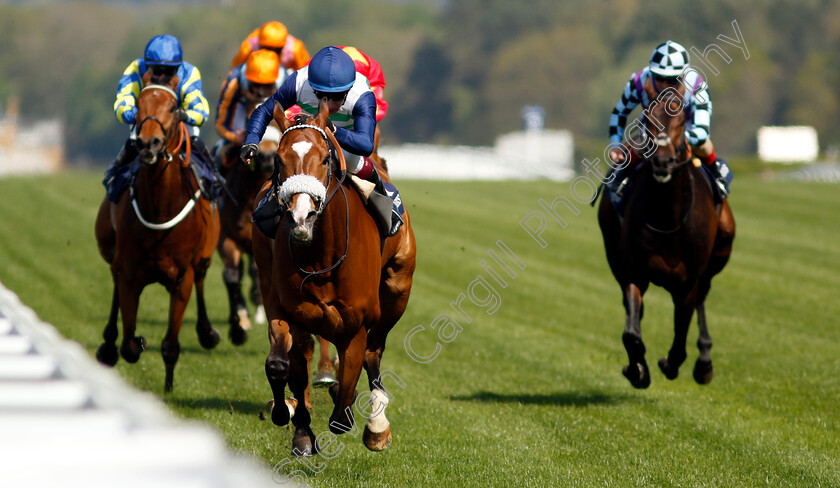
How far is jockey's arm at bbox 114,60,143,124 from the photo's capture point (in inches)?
314

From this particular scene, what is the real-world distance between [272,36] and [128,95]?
2.37 m

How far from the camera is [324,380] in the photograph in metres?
7.07

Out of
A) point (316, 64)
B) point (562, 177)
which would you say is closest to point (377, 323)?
point (316, 64)

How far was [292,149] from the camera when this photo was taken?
5.13 metres

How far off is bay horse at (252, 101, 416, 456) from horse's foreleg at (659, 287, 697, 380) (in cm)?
282

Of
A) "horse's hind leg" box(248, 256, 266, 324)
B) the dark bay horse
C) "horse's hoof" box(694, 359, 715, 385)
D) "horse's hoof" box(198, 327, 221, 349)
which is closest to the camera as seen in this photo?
"horse's hoof" box(694, 359, 715, 385)

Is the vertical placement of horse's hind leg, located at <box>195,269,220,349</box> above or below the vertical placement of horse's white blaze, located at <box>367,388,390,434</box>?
below

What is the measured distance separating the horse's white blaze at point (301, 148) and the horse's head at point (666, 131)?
311 cm

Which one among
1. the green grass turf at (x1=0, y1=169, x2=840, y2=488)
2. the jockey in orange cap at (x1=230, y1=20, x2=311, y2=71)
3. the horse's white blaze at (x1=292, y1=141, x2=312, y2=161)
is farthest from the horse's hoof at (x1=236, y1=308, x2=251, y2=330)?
the horse's white blaze at (x1=292, y1=141, x2=312, y2=161)

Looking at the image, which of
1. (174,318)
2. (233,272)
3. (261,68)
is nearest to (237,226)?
(233,272)

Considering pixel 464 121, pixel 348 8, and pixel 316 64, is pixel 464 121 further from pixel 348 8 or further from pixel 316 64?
pixel 316 64

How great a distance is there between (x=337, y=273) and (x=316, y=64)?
1145 mm

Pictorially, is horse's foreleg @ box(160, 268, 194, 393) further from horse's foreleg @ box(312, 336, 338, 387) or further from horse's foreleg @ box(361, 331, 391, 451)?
horse's foreleg @ box(361, 331, 391, 451)

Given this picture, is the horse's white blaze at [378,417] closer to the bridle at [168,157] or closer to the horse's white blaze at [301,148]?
the horse's white blaze at [301,148]
